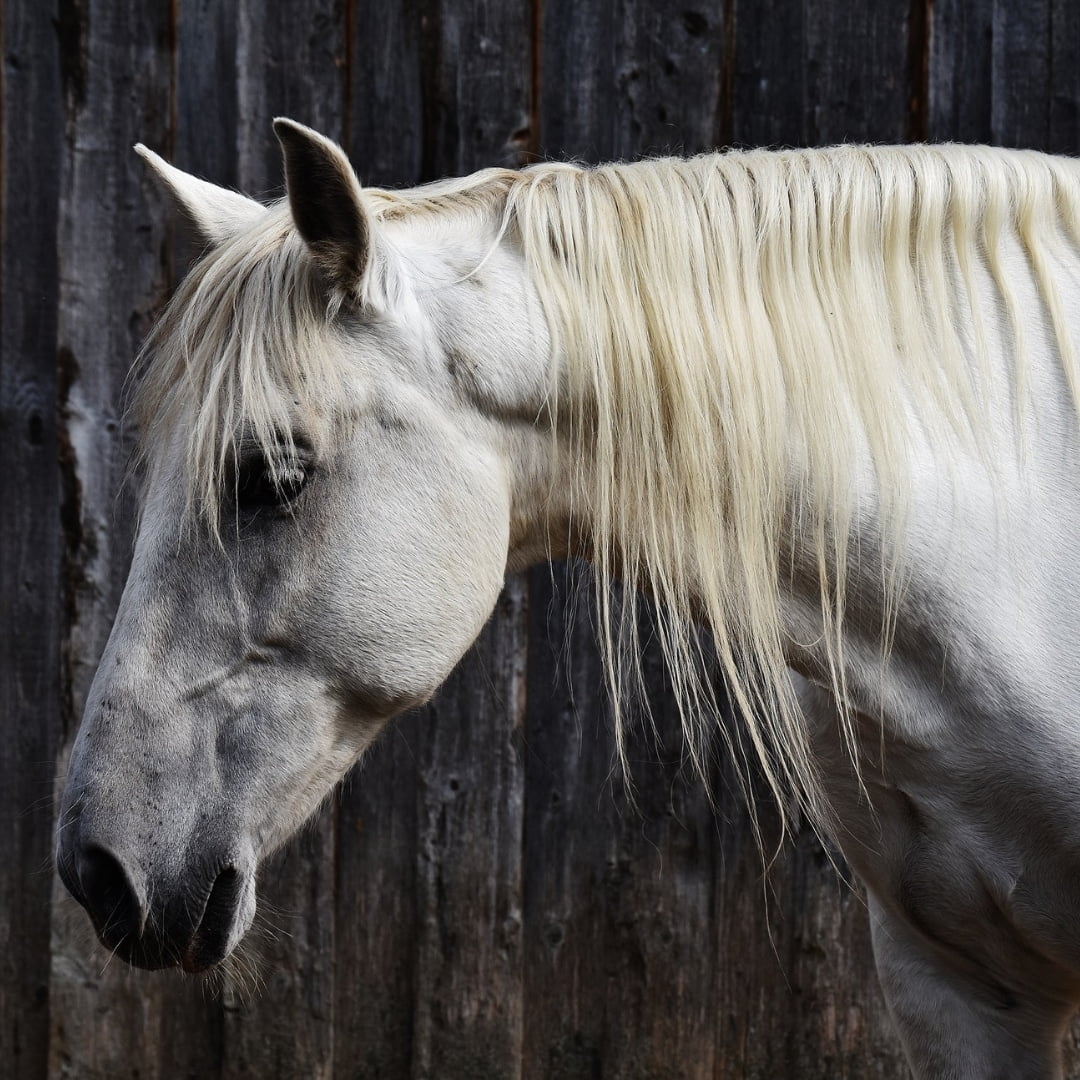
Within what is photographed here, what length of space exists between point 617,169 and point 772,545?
1.54 ft

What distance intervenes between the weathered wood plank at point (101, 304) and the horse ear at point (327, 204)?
1368mm

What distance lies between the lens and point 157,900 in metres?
1.08

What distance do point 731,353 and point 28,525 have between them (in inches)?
70.9

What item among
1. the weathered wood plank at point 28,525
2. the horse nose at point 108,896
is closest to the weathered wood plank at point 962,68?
the weathered wood plank at point 28,525

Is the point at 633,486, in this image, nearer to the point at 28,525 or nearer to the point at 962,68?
the point at 962,68

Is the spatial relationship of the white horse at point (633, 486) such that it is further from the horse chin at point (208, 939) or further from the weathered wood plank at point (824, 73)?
the weathered wood plank at point (824, 73)

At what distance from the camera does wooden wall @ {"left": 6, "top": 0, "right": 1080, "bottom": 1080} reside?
7.19ft

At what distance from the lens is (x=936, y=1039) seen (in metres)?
1.35

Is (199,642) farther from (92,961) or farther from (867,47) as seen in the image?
(867,47)

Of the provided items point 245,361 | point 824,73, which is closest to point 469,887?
point 245,361

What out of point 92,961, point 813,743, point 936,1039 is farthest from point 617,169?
point 92,961

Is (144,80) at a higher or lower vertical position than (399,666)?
higher

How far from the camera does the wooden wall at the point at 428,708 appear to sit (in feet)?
7.19

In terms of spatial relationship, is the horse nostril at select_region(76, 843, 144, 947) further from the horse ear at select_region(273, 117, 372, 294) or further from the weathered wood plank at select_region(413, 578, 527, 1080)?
the weathered wood plank at select_region(413, 578, 527, 1080)
